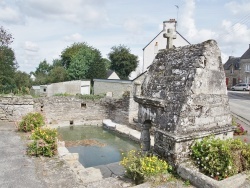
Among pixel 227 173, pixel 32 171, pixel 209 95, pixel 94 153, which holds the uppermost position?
pixel 209 95

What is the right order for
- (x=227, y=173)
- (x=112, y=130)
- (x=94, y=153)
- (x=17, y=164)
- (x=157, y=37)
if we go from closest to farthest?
1. (x=227, y=173)
2. (x=17, y=164)
3. (x=94, y=153)
4. (x=112, y=130)
5. (x=157, y=37)

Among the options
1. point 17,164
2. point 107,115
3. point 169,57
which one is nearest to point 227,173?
point 169,57

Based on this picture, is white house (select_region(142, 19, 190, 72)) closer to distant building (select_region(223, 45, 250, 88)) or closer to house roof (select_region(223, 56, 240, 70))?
distant building (select_region(223, 45, 250, 88))

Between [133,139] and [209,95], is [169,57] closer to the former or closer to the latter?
[209,95]

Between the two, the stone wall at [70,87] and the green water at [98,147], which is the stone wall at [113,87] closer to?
the stone wall at [70,87]

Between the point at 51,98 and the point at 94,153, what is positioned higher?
the point at 51,98

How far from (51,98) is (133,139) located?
7.69 metres

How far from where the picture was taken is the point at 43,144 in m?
7.43

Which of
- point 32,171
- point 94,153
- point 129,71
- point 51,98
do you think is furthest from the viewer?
point 129,71

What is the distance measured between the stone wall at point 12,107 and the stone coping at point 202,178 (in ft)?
35.7

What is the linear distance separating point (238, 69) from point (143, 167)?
148 feet

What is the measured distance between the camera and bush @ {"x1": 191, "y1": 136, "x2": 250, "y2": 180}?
4930mm

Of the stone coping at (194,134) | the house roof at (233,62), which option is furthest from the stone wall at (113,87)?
the house roof at (233,62)

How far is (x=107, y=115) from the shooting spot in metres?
19.1
